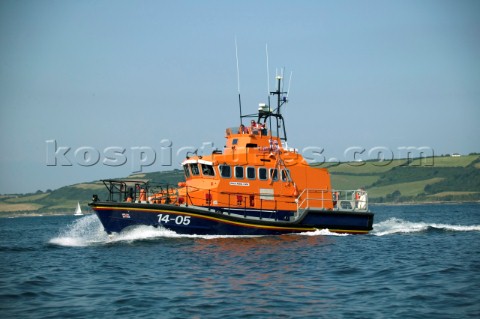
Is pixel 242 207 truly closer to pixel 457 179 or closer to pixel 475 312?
pixel 475 312

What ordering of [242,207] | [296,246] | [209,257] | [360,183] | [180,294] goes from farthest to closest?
[360,183] → [242,207] → [296,246] → [209,257] → [180,294]

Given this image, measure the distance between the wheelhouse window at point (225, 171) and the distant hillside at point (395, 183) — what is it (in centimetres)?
7206

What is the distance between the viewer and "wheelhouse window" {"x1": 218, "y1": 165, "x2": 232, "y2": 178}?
73.4 feet

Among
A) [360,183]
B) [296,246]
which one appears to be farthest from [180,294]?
[360,183]

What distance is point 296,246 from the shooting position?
63.2 ft

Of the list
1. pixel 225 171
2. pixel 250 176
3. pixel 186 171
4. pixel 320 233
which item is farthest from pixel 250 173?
pixel 320 233

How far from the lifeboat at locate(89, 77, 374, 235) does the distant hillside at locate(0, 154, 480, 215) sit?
71.1 m

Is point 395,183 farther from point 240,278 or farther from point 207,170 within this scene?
point 240,278

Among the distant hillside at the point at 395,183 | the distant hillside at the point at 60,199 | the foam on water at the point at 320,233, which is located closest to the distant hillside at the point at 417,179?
the distant hillside at the point at 395,183

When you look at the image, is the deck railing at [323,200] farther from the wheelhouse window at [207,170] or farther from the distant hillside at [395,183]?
the distant hillside at [395,183]

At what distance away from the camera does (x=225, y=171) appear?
73.5 feet

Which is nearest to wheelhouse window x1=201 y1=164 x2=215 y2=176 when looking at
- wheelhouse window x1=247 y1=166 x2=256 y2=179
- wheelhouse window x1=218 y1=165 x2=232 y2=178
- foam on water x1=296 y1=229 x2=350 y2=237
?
wheelhouse window x1=218 y1=165 x2=232 y2=178

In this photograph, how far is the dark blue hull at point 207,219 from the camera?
20625 millimetres

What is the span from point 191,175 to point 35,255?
673cm
